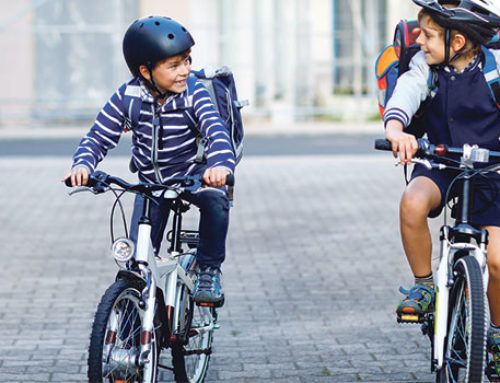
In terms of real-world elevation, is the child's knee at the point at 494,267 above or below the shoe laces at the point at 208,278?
above

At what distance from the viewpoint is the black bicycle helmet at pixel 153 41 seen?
4.48m

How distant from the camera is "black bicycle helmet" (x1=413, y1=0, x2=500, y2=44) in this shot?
438 centimetres

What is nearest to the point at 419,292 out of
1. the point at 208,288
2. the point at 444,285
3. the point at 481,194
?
the point at 444,285

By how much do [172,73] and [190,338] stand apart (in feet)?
4.33

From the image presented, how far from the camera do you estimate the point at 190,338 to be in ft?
16.7

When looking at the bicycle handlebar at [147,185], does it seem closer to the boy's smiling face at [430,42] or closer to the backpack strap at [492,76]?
the boy's smiling face at [430,42]

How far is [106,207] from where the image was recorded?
1143 centimetres

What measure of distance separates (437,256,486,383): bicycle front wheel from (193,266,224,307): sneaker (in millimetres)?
1062

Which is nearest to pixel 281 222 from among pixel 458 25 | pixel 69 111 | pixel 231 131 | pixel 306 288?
pixel 306 288

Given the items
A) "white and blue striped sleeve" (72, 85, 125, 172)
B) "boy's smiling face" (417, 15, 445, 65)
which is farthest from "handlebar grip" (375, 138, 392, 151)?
"white and blue striped sleeve" (72, 85, 125, 172)

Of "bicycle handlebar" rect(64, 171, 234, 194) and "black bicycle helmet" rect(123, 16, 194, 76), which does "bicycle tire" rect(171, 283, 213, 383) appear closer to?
"bicycle handlebar" rect(64, 171, 234, 194)

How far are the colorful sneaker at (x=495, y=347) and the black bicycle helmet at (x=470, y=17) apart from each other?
1261mm

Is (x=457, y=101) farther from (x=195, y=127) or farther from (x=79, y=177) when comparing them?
(x=79, y=177)

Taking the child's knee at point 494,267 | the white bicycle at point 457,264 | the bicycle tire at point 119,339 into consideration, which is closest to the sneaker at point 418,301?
the white bicycle at point 457,264
